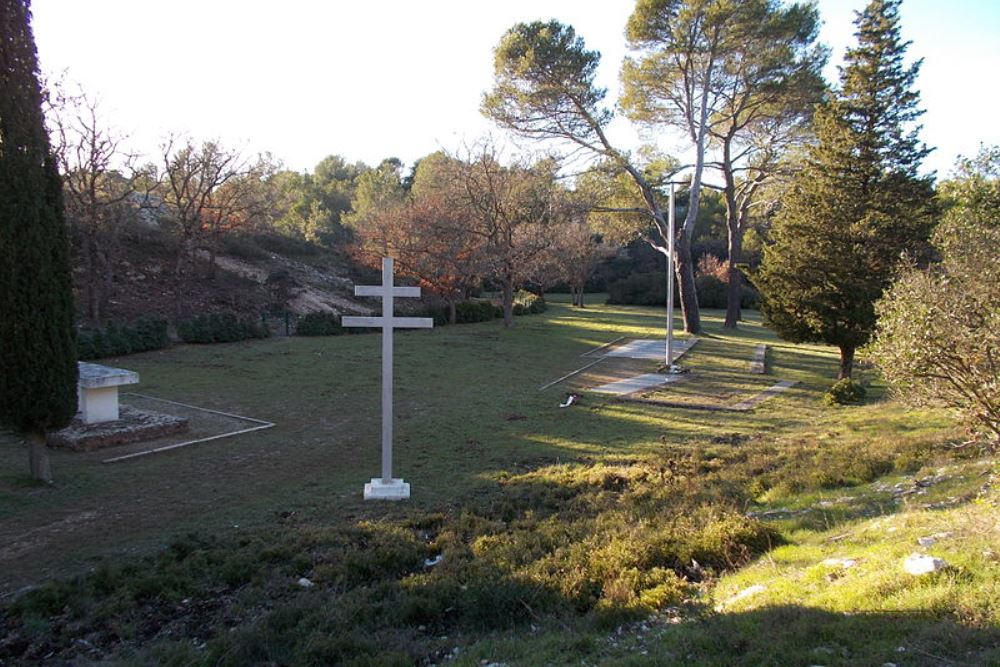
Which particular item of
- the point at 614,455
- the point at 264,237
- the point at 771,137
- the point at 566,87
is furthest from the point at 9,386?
the point at 264,237

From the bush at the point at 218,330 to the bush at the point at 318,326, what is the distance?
1420 mm

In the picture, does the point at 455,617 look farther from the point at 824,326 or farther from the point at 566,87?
the point at 566,87

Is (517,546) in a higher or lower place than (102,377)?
lower

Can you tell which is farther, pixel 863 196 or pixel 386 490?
pixel 863 196

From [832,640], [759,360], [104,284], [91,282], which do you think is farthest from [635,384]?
[104,284]

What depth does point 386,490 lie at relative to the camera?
7816 mm

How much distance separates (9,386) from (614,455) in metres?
7.90

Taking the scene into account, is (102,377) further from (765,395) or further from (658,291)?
(658,291)

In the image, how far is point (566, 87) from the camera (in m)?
25.4

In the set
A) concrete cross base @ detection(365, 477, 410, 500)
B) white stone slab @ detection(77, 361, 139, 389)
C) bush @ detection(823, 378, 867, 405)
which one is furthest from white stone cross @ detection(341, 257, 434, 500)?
bush @ detection(823, 378, 867, 405)

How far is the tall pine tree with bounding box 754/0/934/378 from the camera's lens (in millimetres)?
15414

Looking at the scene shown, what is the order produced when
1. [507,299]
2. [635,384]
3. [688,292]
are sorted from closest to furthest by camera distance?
[635,384] < [688,292] < [507,299]

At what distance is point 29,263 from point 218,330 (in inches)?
589

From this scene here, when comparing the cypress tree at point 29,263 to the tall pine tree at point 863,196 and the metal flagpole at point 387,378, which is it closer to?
the metal flagpole at point 387,378
